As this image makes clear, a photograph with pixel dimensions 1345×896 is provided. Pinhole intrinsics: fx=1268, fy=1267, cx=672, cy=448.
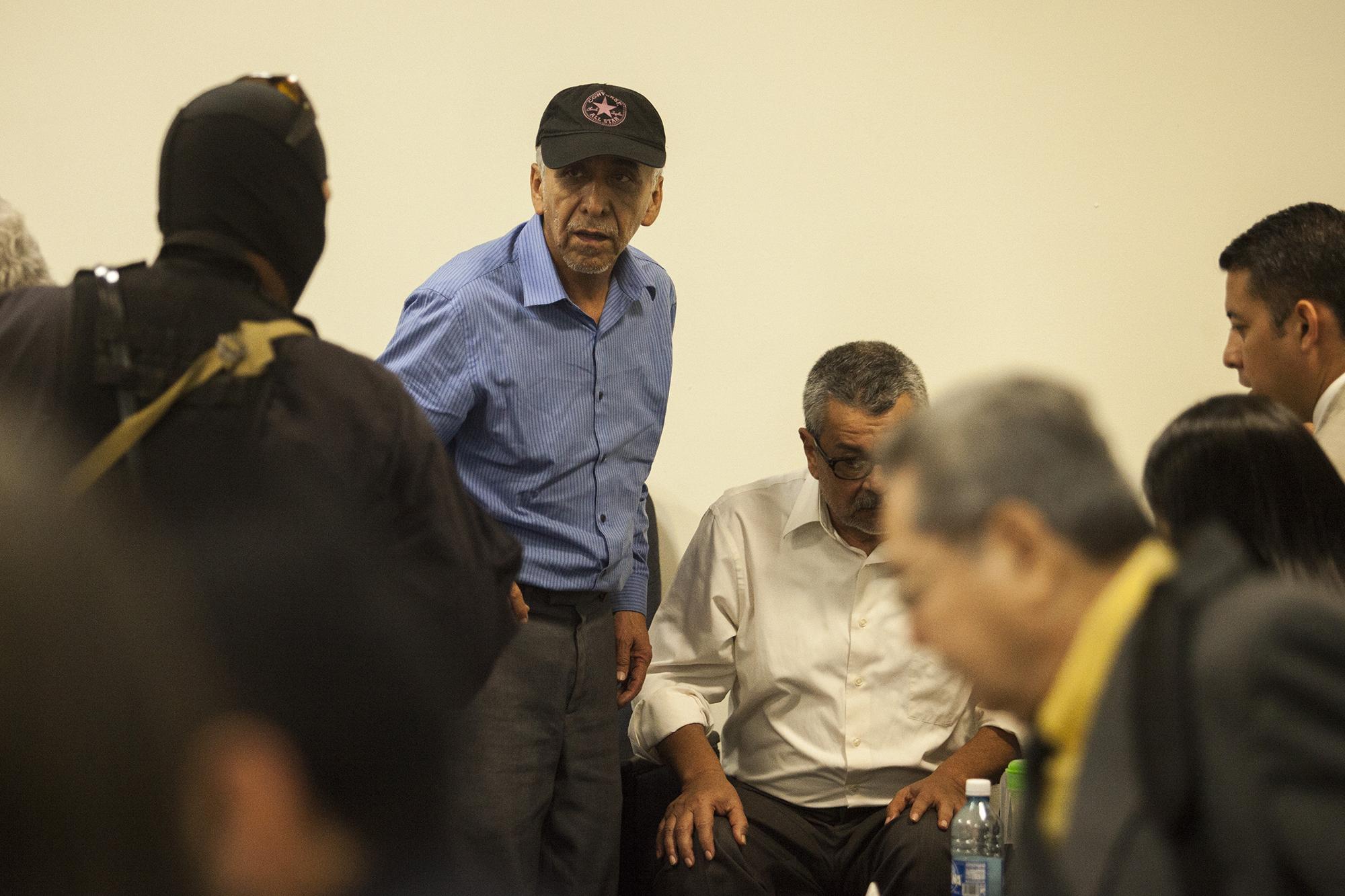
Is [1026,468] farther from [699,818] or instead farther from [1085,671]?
[699,818]

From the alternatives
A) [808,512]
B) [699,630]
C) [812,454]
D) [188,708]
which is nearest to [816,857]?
[699,630]

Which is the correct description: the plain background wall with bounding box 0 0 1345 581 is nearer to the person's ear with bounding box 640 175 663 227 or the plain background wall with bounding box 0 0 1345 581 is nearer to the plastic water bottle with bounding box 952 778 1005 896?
the person's ear with bounding box 640 175 663 227

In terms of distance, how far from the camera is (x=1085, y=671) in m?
0.97

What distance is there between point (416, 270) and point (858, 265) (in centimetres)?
109

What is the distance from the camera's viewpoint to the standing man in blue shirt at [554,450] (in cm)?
217

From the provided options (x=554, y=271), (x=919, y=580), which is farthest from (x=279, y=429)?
(x=554, y=271)

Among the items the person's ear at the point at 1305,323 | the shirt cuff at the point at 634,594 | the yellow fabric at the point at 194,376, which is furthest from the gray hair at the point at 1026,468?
the person's ear at the point at 1305,323

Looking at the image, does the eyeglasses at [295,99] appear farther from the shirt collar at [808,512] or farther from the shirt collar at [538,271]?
the shirt collar at [808,512]

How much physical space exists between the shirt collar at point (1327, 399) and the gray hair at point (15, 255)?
2.13 meters

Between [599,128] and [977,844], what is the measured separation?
4.78ft

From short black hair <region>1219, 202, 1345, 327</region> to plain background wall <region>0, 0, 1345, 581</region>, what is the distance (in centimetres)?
83

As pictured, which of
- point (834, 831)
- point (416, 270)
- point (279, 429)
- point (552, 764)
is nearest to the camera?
point (279, 429)

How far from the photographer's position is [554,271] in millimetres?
2318

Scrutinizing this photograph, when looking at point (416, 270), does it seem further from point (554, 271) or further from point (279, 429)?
point (279, 429)
